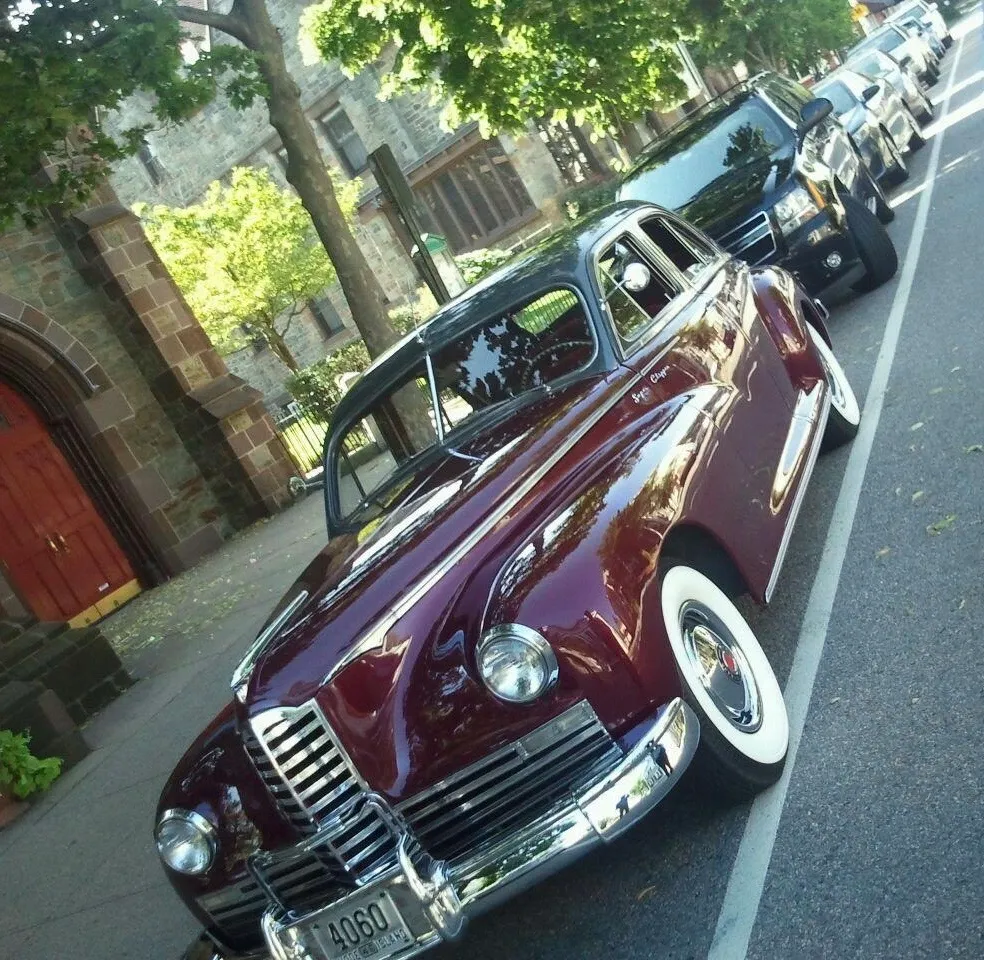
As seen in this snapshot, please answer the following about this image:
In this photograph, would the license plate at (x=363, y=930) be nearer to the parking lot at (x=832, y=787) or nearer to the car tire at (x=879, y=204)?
the parking lot at (x=832, y=787)

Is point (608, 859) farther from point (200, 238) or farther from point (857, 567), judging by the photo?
point (200, 238)

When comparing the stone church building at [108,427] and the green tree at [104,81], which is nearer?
the green tree at [104,81]

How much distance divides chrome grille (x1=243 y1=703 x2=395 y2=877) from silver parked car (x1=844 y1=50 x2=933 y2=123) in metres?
16.5

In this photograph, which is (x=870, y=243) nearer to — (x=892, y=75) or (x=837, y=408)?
(x=837, y=408)

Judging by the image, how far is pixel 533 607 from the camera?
3676 mm

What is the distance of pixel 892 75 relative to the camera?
63.6ft

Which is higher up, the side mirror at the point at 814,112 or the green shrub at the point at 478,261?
the green shrub at the point at 478,261

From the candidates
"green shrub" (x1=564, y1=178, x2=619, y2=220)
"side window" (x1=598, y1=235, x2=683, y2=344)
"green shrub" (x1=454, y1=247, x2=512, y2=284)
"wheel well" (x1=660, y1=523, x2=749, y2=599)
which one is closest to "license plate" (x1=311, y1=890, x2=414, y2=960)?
"wheel well" (x1=660, y1=523, x2=749, y2=599)

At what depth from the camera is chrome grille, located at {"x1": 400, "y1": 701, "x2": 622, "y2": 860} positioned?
11.9 feet

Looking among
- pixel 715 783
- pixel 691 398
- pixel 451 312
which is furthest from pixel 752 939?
pixel 451 312

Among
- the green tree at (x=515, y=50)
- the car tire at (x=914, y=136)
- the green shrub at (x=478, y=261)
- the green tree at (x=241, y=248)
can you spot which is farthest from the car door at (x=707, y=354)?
the green tree at (x=241, y=248)

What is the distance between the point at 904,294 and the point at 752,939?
7933mm

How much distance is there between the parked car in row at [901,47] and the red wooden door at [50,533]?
14311mm

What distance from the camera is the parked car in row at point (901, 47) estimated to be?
23.6 meters
